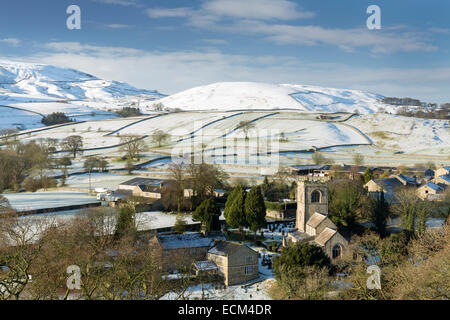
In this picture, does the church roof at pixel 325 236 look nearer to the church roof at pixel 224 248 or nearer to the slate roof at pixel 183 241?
the church roof at pixel 224 248

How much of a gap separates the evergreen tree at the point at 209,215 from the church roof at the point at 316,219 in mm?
A: 9118

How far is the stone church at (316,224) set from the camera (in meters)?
30.6

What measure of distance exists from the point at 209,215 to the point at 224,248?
8753 millimetres

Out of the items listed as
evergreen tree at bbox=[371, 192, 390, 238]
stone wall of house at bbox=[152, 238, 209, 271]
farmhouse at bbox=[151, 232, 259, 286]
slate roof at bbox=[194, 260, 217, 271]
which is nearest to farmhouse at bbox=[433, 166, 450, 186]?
evergreen tree at bbox=[371, 192, 390, 238]

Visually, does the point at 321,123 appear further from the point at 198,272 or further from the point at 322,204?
the point at 198,272

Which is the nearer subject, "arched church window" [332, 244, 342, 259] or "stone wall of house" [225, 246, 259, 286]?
"stone wall of house" [225, 246, 259, 286]

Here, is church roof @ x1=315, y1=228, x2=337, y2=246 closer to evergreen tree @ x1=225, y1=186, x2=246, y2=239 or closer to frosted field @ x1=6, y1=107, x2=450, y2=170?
evergreen tree @ x1=225, y1=186, x2=246, y2=239

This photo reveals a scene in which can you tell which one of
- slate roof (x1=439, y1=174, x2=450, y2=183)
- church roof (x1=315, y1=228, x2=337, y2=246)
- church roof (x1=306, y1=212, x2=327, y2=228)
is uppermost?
slate roof (x1=439, y1=174, x2=450, y2=183)

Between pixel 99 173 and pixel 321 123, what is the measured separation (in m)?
70.1

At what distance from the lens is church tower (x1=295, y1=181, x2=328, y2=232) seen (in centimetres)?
3625

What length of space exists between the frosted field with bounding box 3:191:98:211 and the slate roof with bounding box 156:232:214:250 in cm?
2064

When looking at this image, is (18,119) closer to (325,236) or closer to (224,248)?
(224,248)

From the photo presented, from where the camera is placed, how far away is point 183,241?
106 ft

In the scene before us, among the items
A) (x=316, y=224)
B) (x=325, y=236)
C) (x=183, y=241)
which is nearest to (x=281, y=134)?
(x=316, y=224)
